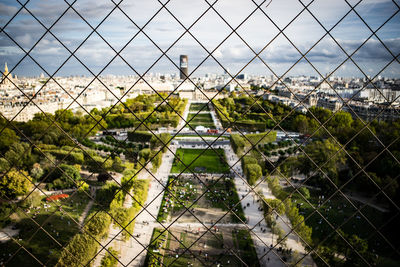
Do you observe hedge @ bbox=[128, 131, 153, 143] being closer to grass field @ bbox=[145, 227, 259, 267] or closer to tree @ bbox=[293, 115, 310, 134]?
grass field @ bbox=[145, 227, 259, 267]

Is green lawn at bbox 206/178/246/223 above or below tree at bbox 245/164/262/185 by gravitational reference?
below

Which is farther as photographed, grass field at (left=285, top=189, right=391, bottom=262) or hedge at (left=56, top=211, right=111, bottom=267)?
grass field at (left=285, top=189, right=391, bottom=262)

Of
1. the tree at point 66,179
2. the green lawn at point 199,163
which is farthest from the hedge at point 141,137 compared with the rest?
the tree at point 66,179

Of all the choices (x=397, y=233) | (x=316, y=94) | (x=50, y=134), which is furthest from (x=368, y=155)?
(x=316, y=94)

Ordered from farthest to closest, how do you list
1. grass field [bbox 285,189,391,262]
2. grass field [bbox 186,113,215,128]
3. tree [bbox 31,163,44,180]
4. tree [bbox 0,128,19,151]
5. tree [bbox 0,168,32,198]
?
grass field [bbox 186,113,215,128] < tree [bbox 0,128,19,151] < tree [bbox 31,163,44,180] < tree [bbox 0,168,32,198] < grass field [bbox 285,189,391,262]

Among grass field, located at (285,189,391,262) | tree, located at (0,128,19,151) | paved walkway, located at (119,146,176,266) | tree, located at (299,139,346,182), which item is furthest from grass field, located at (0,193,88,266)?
tree, located at (299,139,346,182)

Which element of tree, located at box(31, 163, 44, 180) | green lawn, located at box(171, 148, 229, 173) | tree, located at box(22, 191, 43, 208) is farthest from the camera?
green lawn, located at box(171, 148, 229, 173)

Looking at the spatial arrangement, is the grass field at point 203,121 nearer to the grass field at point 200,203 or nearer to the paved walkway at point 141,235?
the grass field at point 200,203

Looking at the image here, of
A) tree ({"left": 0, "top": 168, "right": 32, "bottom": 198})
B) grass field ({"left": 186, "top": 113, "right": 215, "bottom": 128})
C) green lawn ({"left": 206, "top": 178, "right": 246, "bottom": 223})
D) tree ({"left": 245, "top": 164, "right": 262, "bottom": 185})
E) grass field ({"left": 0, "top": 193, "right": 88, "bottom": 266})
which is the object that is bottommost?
grass field ({"left": 186, "top": 113, "right": 215, "bottom": 128})

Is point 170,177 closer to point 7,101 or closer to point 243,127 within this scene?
point 243,127
